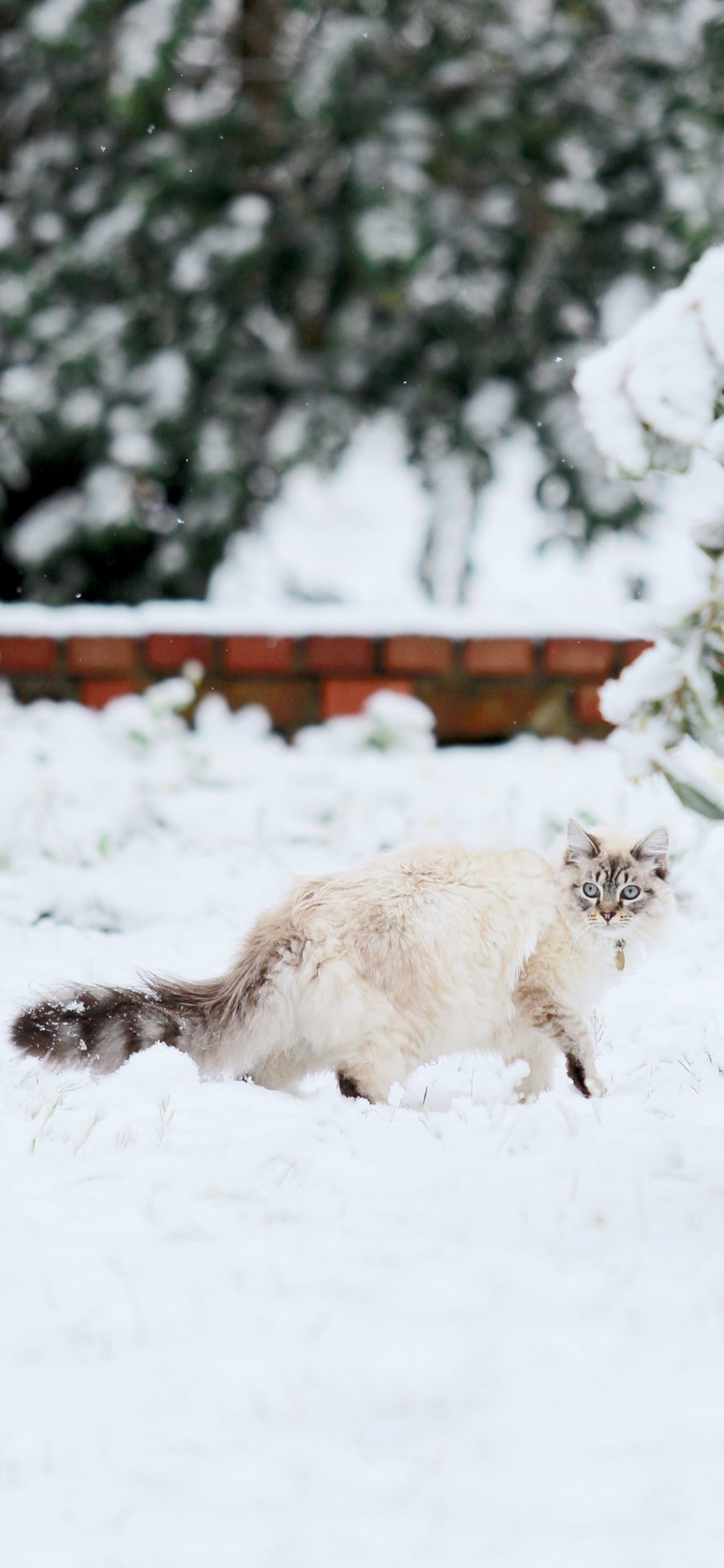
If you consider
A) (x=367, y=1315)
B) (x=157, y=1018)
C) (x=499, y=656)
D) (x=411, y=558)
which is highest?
(x=367, y=1315)

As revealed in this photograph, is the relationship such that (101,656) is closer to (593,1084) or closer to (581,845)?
(581,845)

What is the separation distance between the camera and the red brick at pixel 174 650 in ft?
16.7

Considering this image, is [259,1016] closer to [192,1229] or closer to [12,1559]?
[192,1229]

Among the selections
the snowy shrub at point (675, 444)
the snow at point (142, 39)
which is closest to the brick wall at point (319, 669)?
the snow at point (142, 39)

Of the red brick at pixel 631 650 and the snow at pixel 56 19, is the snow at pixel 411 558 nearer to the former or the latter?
the red brick at pixel 631 650

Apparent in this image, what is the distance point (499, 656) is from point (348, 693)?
0.55m

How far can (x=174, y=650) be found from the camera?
511 cm

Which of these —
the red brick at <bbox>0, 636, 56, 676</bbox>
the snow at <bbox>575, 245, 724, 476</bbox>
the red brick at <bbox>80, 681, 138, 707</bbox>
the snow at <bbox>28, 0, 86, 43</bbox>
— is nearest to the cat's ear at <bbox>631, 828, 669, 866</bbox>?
the snow at <bbox>575, 245, 724, 476</bbox>

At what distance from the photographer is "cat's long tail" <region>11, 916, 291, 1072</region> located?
2242 millimetres

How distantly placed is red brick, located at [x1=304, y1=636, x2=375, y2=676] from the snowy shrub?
3.36m

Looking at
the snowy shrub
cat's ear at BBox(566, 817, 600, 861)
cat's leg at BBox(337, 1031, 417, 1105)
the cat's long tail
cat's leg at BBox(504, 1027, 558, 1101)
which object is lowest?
cat's leg at BBox(504, 1027, 558, 1101)

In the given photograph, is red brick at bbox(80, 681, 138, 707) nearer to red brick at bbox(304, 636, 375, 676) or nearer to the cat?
red brick at bbox(304, 636, 375, 676)

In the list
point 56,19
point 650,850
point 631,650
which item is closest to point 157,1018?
point 650,850

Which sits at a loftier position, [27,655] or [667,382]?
[667,382]
